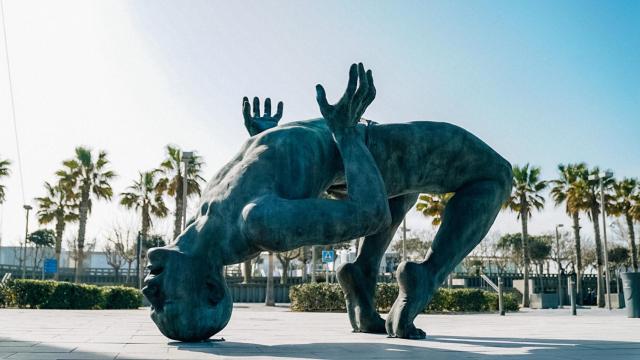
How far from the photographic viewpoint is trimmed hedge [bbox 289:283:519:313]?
69.7ft

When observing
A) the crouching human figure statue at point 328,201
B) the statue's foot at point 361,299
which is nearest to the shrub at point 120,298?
the statue's foot at point 361,299

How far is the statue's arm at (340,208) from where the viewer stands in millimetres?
4469

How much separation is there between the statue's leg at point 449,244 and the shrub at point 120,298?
17940 millimetres

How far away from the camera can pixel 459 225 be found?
19.1 feet

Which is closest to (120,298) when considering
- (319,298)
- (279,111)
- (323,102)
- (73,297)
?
(73,297)

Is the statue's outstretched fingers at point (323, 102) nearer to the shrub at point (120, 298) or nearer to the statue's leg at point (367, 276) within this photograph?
the statue's leg at point (367, 276)

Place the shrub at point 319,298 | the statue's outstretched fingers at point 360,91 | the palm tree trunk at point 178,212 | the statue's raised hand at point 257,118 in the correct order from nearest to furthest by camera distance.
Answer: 1. the statue's outstretched fingers at point 360,91
2. the statue's raised hand at point 257,118
3. the shrub at point 319,298
4. the palm tree trunk at point 178,212

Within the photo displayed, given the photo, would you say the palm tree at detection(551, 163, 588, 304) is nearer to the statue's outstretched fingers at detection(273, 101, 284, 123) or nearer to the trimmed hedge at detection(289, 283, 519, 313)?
the trimmed hedge at detection(289, 283, 519, 313)

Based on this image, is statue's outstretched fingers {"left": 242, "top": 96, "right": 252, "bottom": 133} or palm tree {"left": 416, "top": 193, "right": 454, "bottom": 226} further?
palm tree {"left": 416, "top": 193, "right": 454, "bottom": 226}

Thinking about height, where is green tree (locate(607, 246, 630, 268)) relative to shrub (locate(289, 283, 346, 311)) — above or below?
above

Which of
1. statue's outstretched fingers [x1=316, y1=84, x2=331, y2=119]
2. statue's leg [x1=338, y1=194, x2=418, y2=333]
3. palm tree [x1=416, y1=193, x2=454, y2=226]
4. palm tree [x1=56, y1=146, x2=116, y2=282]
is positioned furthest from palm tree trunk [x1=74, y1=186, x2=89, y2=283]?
statue's outstretched fingers [x1=316, y1=84, x2=331, y2=119]

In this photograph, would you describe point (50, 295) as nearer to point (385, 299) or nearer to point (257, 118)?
point (385, 299)

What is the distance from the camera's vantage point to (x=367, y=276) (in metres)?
6.27

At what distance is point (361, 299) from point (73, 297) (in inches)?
656
